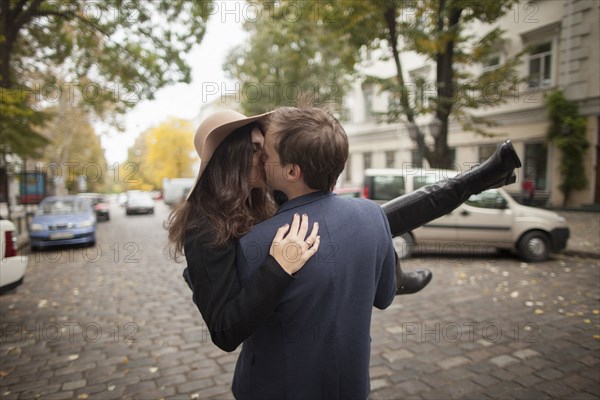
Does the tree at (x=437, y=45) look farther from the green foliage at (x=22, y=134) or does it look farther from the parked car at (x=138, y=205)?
the parked car at (x=138, y=205)

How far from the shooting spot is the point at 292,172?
4.22 ft

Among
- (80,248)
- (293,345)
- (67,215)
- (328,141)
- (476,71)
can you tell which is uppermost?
(476,71)

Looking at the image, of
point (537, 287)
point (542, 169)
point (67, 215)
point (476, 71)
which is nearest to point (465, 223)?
point (537, 287)

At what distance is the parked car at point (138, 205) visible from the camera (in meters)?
27.3

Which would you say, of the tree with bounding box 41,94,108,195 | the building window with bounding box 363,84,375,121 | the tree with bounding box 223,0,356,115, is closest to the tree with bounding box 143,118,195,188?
the tree with bounding box 41,94,108,195

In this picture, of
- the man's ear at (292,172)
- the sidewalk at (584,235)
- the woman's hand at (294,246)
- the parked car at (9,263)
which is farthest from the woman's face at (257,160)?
the sidewalk at (584,235)

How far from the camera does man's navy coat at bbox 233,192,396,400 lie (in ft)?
4.10

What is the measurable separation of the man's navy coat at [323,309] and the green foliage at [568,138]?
15879 millimetres

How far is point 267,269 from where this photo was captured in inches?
45.8

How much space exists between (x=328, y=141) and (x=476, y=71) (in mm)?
21027

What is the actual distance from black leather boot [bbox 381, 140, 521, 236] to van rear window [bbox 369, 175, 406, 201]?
23.6 feet

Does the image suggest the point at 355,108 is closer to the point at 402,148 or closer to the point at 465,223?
the point at 402,148

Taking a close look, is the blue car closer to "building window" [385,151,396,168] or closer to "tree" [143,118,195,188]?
"building window" [385,151,396,168]

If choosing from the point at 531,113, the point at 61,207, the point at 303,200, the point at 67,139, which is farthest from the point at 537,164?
the point at 67,139
